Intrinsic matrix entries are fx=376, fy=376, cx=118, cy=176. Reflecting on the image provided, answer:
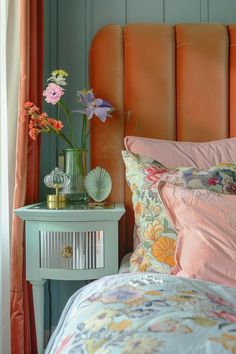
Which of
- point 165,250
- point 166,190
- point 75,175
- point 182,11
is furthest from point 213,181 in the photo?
point 182,11

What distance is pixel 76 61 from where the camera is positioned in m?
1.91

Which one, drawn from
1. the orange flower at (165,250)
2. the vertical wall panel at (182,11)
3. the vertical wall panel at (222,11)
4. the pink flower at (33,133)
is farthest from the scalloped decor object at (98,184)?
the vertical wall panel at (222,11)

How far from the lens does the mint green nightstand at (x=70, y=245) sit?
1.42 m

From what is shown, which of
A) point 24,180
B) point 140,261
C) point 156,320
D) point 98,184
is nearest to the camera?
point 156,320

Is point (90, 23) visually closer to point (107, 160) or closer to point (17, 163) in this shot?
point (107, 160)

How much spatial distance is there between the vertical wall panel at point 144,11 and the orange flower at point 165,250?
1.19m

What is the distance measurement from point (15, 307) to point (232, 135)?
1221 mm

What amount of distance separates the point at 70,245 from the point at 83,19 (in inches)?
45.8

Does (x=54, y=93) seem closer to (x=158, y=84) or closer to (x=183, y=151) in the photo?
(x=158, y=84)

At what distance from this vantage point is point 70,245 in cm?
144

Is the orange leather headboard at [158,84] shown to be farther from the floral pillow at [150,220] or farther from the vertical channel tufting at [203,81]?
the floral pillow at [150,220]

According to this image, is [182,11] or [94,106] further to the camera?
[182,11]

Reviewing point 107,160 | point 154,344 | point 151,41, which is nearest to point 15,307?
point 107,160

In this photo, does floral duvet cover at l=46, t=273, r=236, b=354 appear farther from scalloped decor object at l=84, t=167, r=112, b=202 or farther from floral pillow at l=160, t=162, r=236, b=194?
scalloped decor object at l=84, t=167, r=112, b=202
